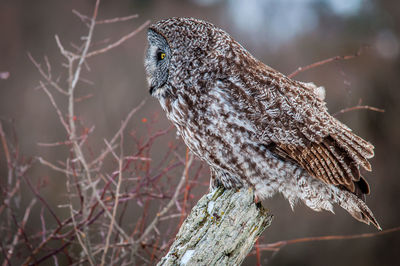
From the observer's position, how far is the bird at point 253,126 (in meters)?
2.00

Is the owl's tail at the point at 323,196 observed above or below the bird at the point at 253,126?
below

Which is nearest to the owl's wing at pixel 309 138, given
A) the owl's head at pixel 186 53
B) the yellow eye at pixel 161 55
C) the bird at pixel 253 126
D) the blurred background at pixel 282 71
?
the bird at pixel 253 126

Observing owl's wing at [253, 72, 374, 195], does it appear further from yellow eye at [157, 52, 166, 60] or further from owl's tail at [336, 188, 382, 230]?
yellow eye at [157, 52, 166, 60]

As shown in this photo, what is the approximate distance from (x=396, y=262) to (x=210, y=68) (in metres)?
5.40

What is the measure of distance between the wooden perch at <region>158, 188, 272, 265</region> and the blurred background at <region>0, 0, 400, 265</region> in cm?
381

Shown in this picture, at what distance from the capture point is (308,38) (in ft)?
23.2

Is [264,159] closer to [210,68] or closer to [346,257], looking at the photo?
[210,68]

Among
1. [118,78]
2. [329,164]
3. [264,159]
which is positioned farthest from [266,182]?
[118,78]

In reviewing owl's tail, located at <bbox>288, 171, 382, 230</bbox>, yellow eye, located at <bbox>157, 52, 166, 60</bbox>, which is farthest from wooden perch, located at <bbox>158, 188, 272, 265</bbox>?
yellow eye, located at <bbox>157, 52, 166, 60</bbox>

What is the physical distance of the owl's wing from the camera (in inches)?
79.1

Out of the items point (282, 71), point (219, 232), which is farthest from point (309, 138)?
point (282, 71)

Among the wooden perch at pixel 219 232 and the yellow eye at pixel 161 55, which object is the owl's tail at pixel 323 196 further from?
the yellow eye at pixel 161 55

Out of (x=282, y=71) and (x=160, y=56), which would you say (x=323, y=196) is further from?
(x=282, y=71)

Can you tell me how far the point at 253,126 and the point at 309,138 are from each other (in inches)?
11.9
